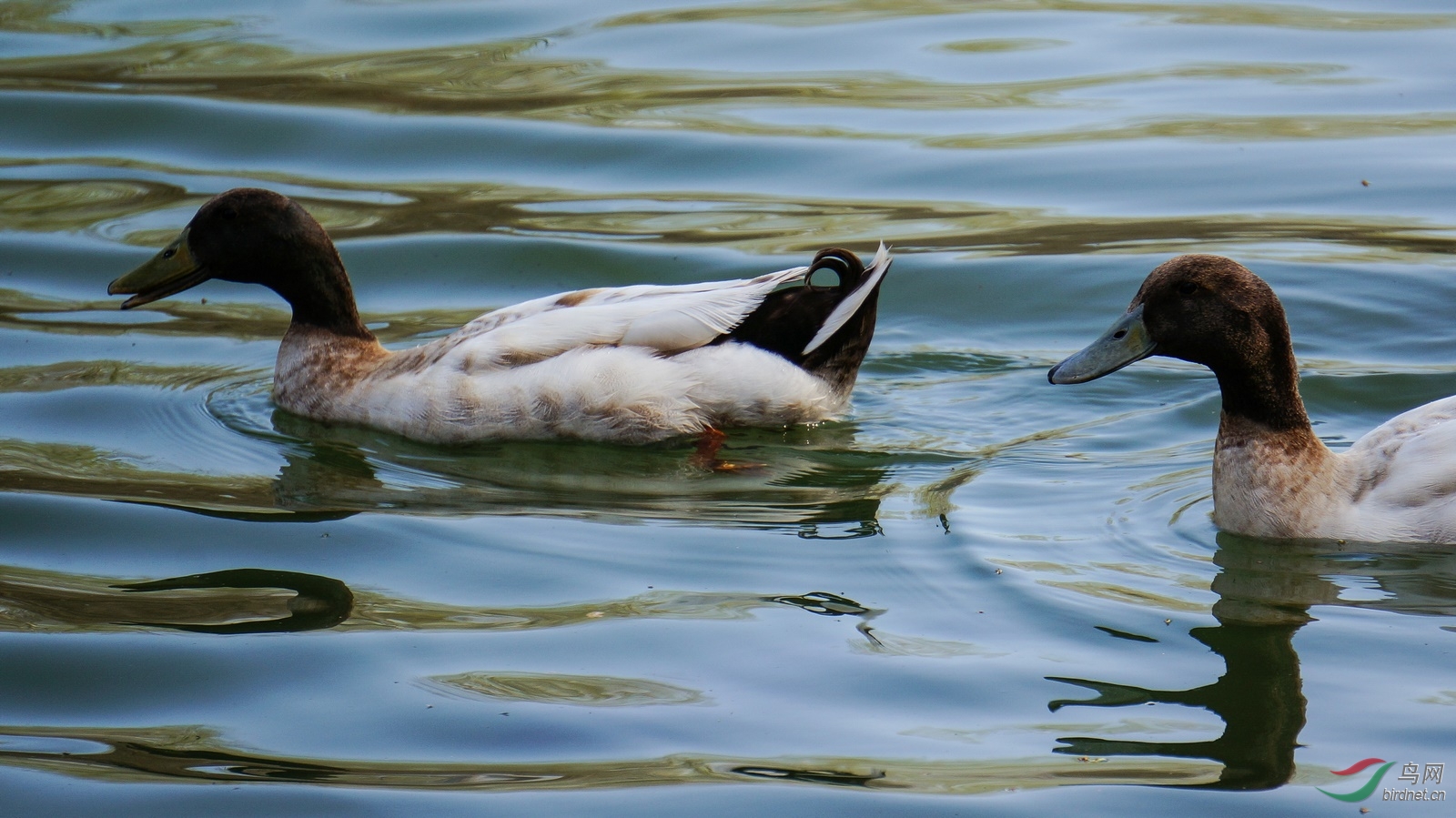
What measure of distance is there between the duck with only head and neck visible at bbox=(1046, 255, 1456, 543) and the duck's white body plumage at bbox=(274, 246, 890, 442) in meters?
1.42

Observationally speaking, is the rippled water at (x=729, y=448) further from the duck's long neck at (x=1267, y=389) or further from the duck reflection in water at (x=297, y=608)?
the duck's long neck at (x=1267, y=389)

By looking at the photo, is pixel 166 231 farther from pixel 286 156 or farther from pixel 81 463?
pixel 81 463

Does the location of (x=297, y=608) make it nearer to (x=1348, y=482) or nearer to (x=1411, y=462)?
→ (x=1348, y=482)

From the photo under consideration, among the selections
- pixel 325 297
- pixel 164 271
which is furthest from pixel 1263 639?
pixel 164 271

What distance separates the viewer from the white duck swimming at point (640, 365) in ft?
22.9

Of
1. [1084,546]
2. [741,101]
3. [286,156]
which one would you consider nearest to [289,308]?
[286,156]

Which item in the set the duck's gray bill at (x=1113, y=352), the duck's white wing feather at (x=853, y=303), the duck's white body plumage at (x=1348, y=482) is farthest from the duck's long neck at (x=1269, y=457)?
the duck's white wing feather at (x=853, y=303)

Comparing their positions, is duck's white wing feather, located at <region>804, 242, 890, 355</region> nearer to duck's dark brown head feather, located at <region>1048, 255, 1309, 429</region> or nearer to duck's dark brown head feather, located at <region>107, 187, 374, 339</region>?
duck's dark brown head feather, located at <region>1048, 255, 1309, 429</region>

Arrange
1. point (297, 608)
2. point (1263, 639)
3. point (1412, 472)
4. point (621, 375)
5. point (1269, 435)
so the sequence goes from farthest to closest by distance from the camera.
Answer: point (621, 375)
point (1269, 435)
point (1412, 472)
point (297, 608)
point (1263, 639)

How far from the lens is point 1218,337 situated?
5.77 meters

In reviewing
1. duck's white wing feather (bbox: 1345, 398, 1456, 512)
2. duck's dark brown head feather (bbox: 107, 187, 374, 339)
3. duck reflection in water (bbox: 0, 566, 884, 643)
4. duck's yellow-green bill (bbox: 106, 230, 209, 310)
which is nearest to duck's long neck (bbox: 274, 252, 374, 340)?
duck's dark brown head feather (bbox: 107, 187, 374, 339)

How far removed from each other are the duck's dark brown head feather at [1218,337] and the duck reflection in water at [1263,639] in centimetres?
49

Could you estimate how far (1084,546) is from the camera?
572 cm

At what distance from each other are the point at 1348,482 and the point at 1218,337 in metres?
0.64
